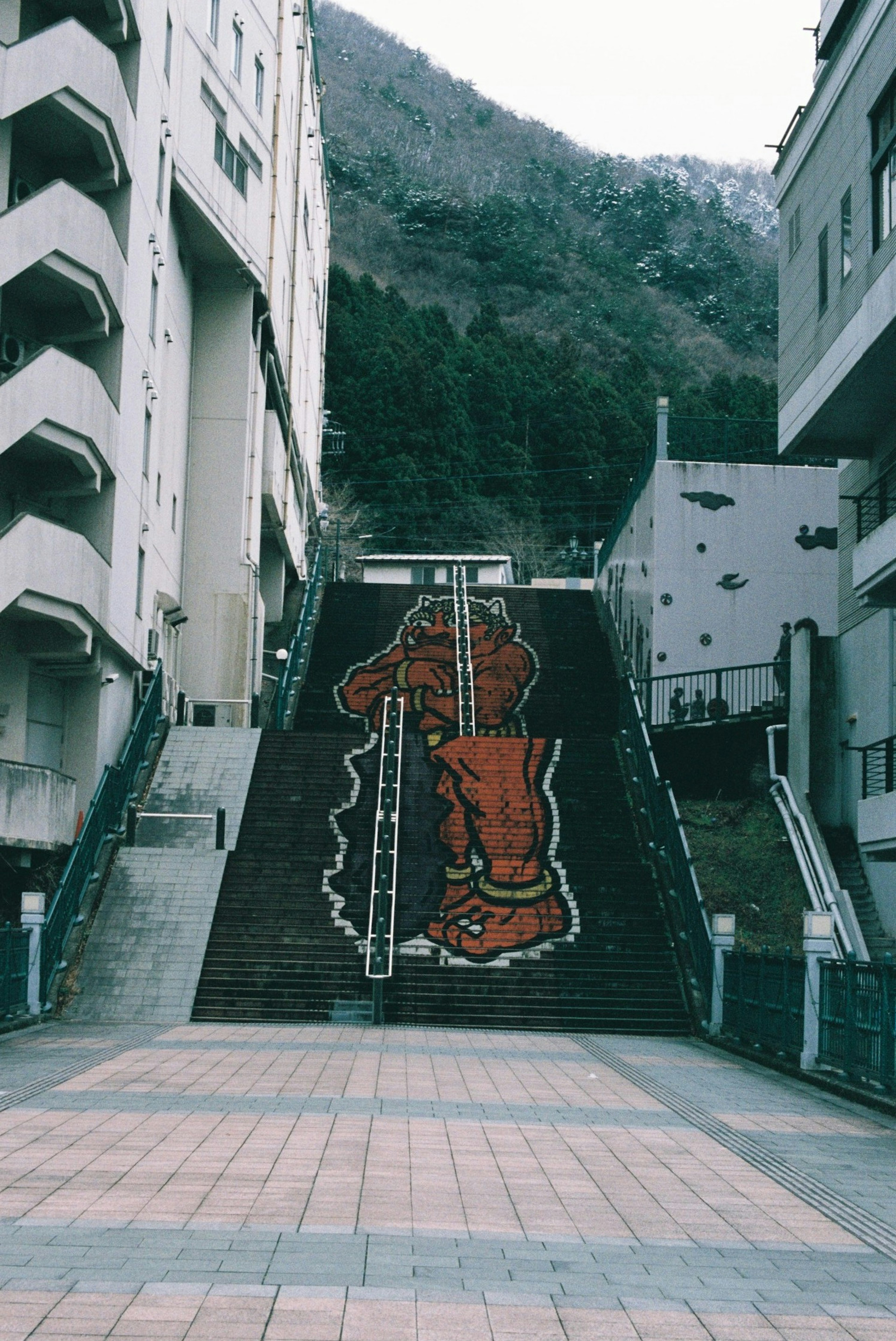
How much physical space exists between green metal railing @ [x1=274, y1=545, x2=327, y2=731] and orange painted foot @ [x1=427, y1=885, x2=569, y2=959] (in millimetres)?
8428

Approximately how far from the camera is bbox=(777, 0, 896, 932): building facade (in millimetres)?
19703

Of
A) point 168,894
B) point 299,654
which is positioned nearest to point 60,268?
point 168,894

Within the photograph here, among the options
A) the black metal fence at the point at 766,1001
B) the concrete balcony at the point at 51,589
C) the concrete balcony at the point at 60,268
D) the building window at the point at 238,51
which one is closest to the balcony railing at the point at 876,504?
the black metal fence at the point at 766,1001

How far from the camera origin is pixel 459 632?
125 ft

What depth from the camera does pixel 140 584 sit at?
87.7 feet

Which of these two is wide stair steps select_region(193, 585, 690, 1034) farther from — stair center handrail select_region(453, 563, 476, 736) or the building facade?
the building facade

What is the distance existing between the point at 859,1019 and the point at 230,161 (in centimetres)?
2510

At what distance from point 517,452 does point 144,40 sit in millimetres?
49164

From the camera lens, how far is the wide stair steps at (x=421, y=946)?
776 inches

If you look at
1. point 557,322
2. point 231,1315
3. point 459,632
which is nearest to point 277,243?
point 459,632

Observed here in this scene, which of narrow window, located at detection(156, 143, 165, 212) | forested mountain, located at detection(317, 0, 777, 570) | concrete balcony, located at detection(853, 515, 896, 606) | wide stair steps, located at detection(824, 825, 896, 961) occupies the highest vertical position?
forested mountain, located at detection(317, 0, 777, 570)

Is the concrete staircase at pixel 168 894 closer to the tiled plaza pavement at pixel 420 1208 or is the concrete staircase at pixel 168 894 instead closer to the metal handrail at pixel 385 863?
the metal handrail at pixel 385 863

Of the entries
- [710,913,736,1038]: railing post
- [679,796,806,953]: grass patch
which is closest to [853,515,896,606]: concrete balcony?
[679,796,806,953]: grass patch

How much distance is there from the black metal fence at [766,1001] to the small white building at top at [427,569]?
3932 cm
